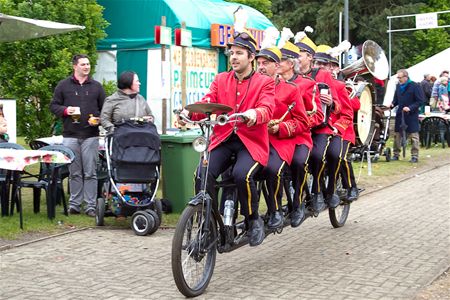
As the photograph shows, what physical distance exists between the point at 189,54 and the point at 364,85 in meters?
6.09

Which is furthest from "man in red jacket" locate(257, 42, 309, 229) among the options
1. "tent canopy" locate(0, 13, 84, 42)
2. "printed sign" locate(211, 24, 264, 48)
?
"printed sign" locate(211, 24, 264, 48)

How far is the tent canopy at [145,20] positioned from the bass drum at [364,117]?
4.76m

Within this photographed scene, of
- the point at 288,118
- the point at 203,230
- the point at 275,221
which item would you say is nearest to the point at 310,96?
the point at 288,118

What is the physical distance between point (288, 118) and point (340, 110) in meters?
1.80

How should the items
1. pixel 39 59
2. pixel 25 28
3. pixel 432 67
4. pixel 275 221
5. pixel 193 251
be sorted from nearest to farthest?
1. pixel 193 251
2. pixel 275 221
3. pixel 25 28
4. pixel 39 59
5. pixel 432 67

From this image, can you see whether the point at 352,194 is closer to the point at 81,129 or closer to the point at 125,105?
the point at 125,105

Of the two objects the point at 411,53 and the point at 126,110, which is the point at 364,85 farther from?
the point at 411,53

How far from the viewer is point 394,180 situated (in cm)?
1583

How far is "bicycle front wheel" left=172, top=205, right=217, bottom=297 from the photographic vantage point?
662 cm

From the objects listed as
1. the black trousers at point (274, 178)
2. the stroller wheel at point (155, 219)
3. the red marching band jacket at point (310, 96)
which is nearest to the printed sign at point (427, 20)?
the red marching band jacket at point (310, 96)

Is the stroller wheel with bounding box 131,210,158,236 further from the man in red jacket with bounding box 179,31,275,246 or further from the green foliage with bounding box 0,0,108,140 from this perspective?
the green foliage with bounding box 0,0,108,140

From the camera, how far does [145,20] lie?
56.2ft

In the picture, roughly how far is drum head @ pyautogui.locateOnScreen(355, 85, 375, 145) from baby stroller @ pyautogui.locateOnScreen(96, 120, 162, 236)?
3.66 metres

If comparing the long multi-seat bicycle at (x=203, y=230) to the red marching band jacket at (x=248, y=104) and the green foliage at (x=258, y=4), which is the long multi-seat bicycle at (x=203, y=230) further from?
the green foliage at (x=258, y=4)
